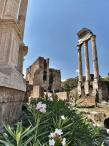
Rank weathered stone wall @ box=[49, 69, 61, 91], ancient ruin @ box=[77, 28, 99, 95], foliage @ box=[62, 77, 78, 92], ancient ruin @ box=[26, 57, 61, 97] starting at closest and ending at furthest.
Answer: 1. ancient ruin @ box=[77, 28, 99, 95]
2. ancient ruin @ box=[26, 57, 61, 97]
3. weathered stone wall @ box=[49, 69, 61, 91]
4. foliage @ box=[62, 77, 78, 92]

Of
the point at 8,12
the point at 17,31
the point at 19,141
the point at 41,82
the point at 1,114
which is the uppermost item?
Result: the point at 41,82

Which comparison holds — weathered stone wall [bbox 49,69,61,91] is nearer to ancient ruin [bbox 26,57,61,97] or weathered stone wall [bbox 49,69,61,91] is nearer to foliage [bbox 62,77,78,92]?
ancient ruin [bbox 26,57,61,97]

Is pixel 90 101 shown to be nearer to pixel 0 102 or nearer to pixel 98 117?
pixel 98 117

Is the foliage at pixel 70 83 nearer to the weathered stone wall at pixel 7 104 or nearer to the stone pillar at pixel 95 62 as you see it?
the stone pillar at pixel 95 62

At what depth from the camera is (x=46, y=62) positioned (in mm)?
49375

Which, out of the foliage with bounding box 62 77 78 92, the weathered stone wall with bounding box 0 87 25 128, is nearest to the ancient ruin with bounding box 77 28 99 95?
the foliage with bounding box 62 77 78 92

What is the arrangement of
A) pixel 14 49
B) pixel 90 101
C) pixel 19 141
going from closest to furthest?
pixel 19 141 → pixel 14 49 → pixel 90 101

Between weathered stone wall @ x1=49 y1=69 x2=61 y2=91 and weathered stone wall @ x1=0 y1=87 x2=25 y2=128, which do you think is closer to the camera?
weathered stone wall @ x1=0 y1=87 x2=25 y2=128

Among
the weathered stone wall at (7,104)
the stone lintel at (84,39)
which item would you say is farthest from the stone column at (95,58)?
the weathered stone wall at (7,104)

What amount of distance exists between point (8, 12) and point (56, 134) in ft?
9.66

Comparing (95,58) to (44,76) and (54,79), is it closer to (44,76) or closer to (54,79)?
(54,79)

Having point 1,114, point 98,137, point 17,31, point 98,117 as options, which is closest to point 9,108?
point 1,114

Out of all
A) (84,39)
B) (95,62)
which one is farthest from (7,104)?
(84,39)

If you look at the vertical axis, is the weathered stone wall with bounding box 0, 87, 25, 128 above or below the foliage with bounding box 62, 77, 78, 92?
below
